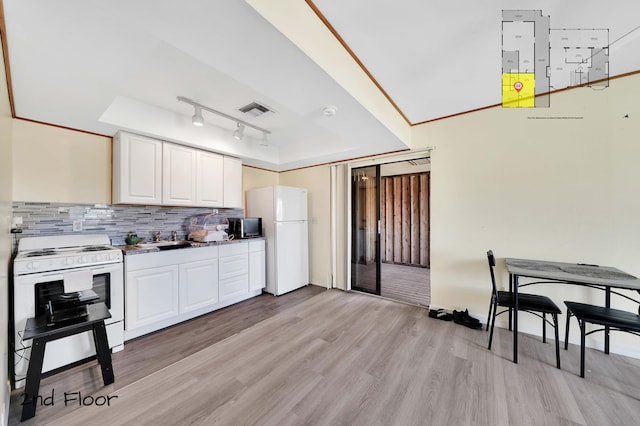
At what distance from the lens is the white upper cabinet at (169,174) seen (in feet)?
7.85

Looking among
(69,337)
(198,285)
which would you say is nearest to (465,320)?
(198,285)

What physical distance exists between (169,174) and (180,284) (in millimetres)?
1300

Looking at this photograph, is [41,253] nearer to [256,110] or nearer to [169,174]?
[169,174]

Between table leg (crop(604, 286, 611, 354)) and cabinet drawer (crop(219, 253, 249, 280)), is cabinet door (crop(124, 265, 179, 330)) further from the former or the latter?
table leg (crop(604, 286, 611, 354))

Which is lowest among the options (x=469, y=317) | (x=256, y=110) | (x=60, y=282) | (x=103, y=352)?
(x=469, y=317)

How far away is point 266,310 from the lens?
2992mm

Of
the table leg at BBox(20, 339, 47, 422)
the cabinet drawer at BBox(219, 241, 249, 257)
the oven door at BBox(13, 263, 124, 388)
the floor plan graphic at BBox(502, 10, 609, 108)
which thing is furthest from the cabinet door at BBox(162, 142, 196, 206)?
the floor plan graphic at BBox(502, 10, 609, 108)

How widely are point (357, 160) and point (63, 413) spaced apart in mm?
3789

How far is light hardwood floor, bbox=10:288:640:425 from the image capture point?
143cm

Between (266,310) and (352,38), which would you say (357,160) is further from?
(266,310)

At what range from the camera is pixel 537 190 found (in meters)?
2.30

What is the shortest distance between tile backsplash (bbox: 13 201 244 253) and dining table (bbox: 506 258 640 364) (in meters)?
3.83

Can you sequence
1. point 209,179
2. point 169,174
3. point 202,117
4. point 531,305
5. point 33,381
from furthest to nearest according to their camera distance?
1. point 209,179
2. point 169,174
3. point 202,117
4. point 531,305
5. point 33,381

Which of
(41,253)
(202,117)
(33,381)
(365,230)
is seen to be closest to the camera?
(33,381)
